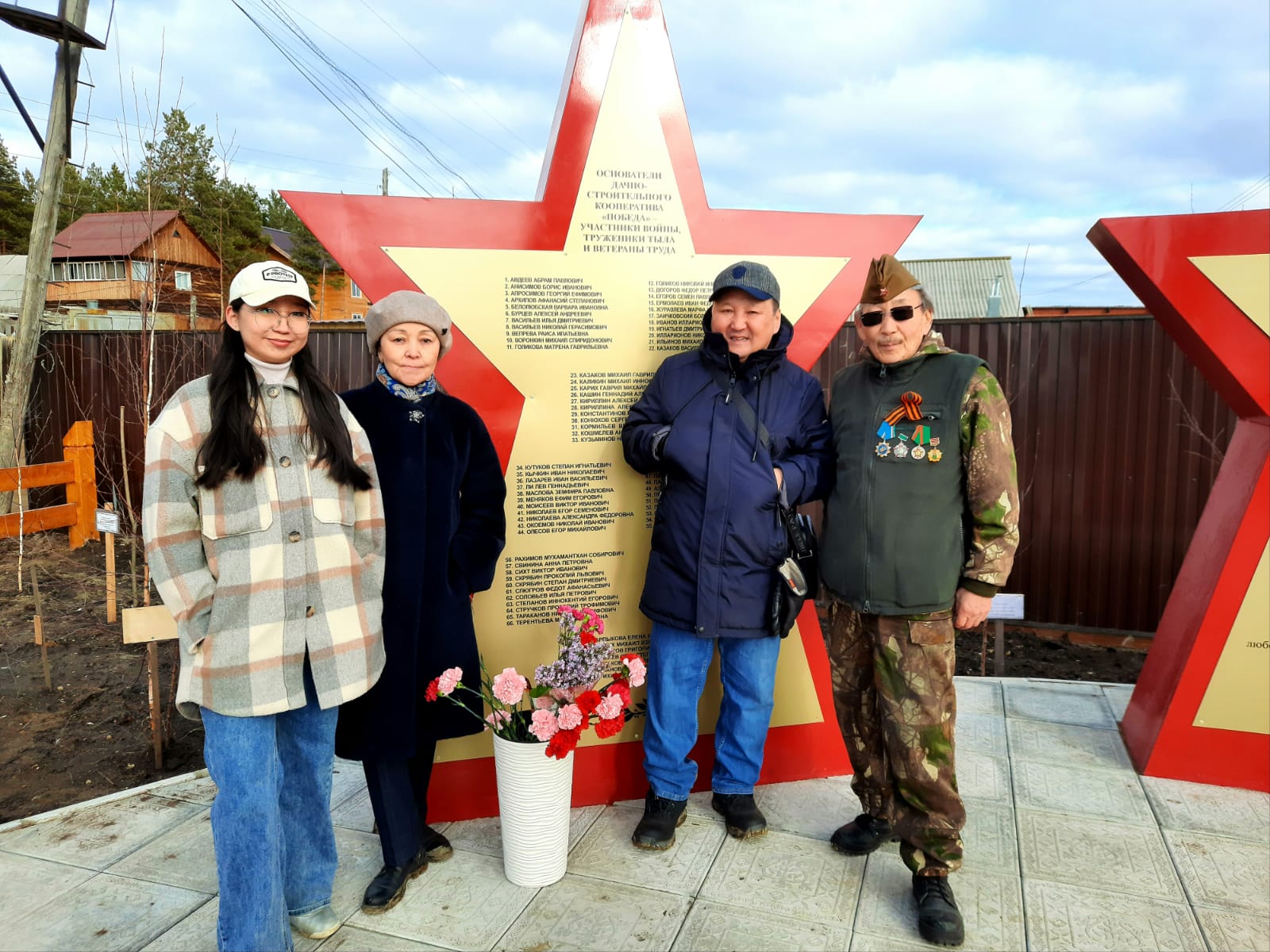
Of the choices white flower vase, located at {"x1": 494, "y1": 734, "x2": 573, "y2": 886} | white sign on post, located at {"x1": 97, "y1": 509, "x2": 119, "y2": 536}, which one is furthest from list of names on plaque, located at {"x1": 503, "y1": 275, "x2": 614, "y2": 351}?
white sign on post, located at {"x1": 97, "y1": 509, "x2": 119, "y2": 536}

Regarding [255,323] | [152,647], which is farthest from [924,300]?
[152,647]

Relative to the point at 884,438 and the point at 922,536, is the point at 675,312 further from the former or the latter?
the point at 922,536

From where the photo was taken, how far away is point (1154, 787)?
3.35 m

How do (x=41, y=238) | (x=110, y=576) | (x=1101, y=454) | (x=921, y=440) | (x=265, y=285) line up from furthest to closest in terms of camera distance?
(x=41, y=238), (x=1101, y=454), (x=110, y=576), (x=921, y=440), (x=265, y=285)

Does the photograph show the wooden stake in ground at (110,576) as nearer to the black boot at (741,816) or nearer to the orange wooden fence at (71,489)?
the orange wooden fence at (71,489)

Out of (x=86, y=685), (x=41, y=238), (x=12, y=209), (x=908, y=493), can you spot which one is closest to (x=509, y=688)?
(x=908, y=493)

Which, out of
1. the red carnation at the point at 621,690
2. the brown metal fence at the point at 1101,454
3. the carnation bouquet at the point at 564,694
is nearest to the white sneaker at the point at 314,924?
the carnation bouquet at the point at 564,694

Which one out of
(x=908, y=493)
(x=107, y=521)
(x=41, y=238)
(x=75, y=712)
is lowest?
(x=75, y=712)

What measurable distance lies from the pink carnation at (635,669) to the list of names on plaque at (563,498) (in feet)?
2.04

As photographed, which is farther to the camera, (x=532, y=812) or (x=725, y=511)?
(x=725, y=511)

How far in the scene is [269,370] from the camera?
82.3 inches

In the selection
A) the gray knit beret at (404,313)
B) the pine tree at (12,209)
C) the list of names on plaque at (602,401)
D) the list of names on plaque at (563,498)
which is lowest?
the list of names on plaque at (563,498)

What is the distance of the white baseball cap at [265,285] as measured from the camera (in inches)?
77.5

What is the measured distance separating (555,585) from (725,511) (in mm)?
831
